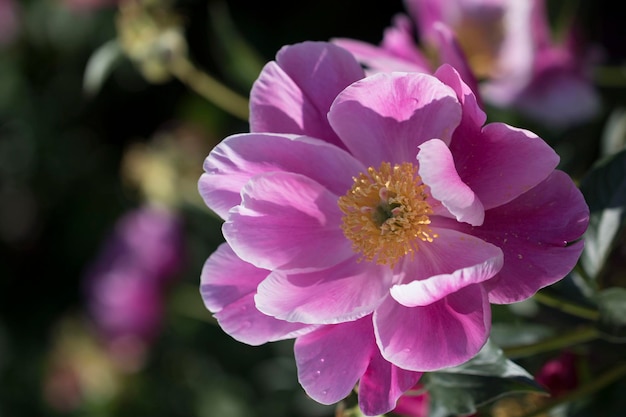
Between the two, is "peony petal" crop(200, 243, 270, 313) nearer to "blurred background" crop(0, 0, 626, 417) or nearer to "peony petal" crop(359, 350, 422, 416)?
"peony petal" crop(359, 350, 422, 416)

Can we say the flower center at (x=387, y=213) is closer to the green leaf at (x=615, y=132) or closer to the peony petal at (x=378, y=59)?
the peony petal at (x=378, y=59)

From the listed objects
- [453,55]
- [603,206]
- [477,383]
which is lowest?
[477,383]

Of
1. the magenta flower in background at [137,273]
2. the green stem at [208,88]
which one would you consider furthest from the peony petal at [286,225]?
the magenta flower in background at [137,273]

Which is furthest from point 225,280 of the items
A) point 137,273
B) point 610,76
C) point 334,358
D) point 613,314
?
point 137,273

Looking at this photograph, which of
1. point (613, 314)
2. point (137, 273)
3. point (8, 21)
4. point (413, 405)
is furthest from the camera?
point (8, 21)

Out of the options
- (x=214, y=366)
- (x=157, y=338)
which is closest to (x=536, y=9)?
(x=214, y=366)

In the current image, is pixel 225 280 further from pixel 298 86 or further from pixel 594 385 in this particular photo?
pixel 594 385

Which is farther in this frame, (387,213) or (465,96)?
(387,213)
